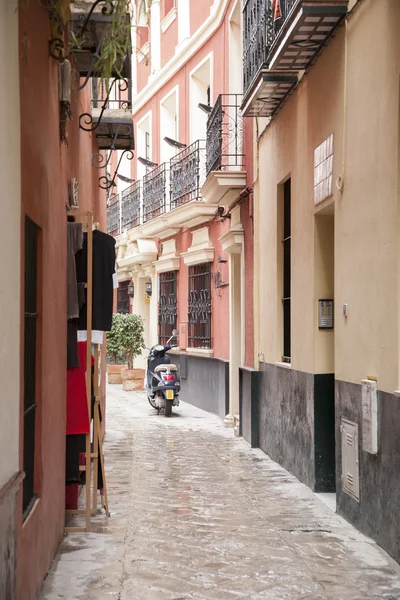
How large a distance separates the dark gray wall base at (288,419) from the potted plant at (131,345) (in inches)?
431

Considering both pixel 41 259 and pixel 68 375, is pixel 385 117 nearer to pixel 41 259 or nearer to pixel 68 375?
pixel 41 259

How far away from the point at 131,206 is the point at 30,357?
776 inches

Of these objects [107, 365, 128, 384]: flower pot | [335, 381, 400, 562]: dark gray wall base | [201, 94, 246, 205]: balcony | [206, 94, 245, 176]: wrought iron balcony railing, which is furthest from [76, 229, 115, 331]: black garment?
[107, 365, 128, 384]: flower pot

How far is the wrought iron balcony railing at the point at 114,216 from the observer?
2708 cm

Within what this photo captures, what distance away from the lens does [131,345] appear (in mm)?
23562

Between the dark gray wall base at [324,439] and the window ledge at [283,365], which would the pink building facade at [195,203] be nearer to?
the window ledge at [283,365]

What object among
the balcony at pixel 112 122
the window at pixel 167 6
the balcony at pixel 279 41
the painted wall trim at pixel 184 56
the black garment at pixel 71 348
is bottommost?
the black garment at pixel 71 348

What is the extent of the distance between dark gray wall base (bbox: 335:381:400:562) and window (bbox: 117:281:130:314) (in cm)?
2082

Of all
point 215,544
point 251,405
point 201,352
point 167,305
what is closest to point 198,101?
point 167,305

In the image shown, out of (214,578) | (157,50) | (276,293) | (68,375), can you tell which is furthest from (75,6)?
(157,50)

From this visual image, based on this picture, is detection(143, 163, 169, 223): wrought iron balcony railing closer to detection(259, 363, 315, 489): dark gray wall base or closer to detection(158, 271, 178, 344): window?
detection(158, 271, 178, 344): window

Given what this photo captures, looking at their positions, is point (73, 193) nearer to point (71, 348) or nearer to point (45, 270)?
point (71, 348)

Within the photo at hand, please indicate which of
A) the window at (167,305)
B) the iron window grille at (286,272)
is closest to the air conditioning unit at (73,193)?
the iron window grille at (286,272)

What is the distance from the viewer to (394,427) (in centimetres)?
650
